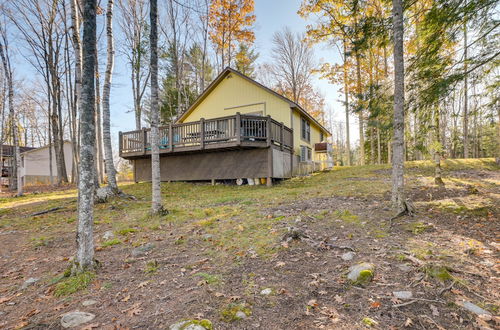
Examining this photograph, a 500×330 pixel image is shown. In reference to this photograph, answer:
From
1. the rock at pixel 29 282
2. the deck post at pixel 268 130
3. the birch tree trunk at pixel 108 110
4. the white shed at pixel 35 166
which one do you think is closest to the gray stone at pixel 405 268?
the rock at pixel 29 282

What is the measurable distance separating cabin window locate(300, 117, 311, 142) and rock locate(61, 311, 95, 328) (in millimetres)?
16091

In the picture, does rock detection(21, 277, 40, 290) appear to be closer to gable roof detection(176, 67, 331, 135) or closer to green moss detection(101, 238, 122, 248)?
green moss detection(101, 238, 122, 248)

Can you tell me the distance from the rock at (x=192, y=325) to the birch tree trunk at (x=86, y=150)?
2.08 m

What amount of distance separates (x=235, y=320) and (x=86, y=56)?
3.98 meters

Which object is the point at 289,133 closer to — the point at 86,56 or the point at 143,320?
the point at 86,56

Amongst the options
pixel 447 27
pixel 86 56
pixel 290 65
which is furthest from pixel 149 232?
pixel 290 65

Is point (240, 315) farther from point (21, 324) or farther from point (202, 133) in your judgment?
point (202, 133)

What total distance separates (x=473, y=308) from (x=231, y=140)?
985cm

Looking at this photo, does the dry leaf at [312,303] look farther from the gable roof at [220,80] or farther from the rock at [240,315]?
the gable roof at [220,80]

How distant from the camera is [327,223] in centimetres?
493

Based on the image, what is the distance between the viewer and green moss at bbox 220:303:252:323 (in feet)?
7.85

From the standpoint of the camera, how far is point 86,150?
11.5 ft

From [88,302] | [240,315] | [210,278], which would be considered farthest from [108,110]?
[240,315]

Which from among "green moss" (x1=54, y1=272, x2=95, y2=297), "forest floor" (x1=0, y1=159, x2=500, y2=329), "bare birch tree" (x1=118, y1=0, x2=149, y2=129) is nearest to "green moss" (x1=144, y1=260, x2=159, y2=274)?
"forest floor" (x1=0, y1=159, x2=500, y2=329)
